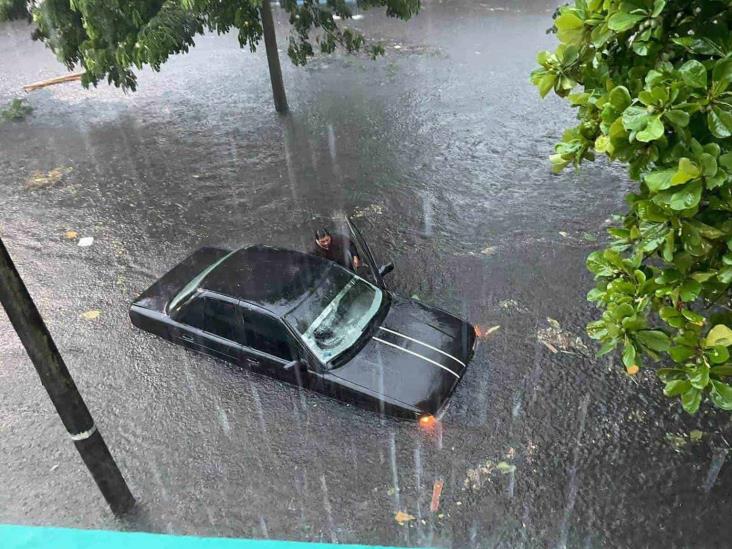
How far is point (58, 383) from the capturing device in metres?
4.46

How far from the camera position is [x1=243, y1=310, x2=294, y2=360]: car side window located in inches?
230

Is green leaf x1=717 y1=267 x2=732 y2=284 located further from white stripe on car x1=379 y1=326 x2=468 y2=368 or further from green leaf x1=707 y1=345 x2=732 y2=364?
white stripe on car x1=379 y1=326 x2=468 y2=368

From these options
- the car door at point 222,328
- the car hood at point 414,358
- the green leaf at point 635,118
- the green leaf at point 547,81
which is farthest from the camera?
the car door at point 222,328

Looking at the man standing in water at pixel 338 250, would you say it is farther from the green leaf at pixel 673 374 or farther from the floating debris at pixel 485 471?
the green leaf at pixel 673 374

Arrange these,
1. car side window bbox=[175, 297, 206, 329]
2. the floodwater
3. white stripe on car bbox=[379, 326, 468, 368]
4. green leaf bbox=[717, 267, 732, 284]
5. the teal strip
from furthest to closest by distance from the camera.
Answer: car side window bbox=[175, 297, 206, 329] → white stripe on car bbox=[379, 326, 468, 368] → the floodwater → the teal strip → green leaf bbox=[717, 267, 732, 284]

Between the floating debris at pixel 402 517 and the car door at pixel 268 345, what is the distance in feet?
5.38

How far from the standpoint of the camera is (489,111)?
1230 centimetres

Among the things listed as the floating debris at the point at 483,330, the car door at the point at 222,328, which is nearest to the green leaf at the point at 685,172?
the floating debris at the point at 483,330

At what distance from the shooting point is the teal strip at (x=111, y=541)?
3.98 m

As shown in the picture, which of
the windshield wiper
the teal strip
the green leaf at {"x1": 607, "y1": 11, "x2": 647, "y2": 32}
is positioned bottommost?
the windshield wiper

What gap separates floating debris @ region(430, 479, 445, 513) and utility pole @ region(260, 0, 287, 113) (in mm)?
8811

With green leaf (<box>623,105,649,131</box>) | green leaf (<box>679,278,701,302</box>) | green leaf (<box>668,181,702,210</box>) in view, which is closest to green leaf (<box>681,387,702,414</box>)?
green leaf (<box>679,278,701,302</box>)

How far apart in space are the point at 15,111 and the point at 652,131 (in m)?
14.4

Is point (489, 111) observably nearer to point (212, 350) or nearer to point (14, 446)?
point (212, 350)
